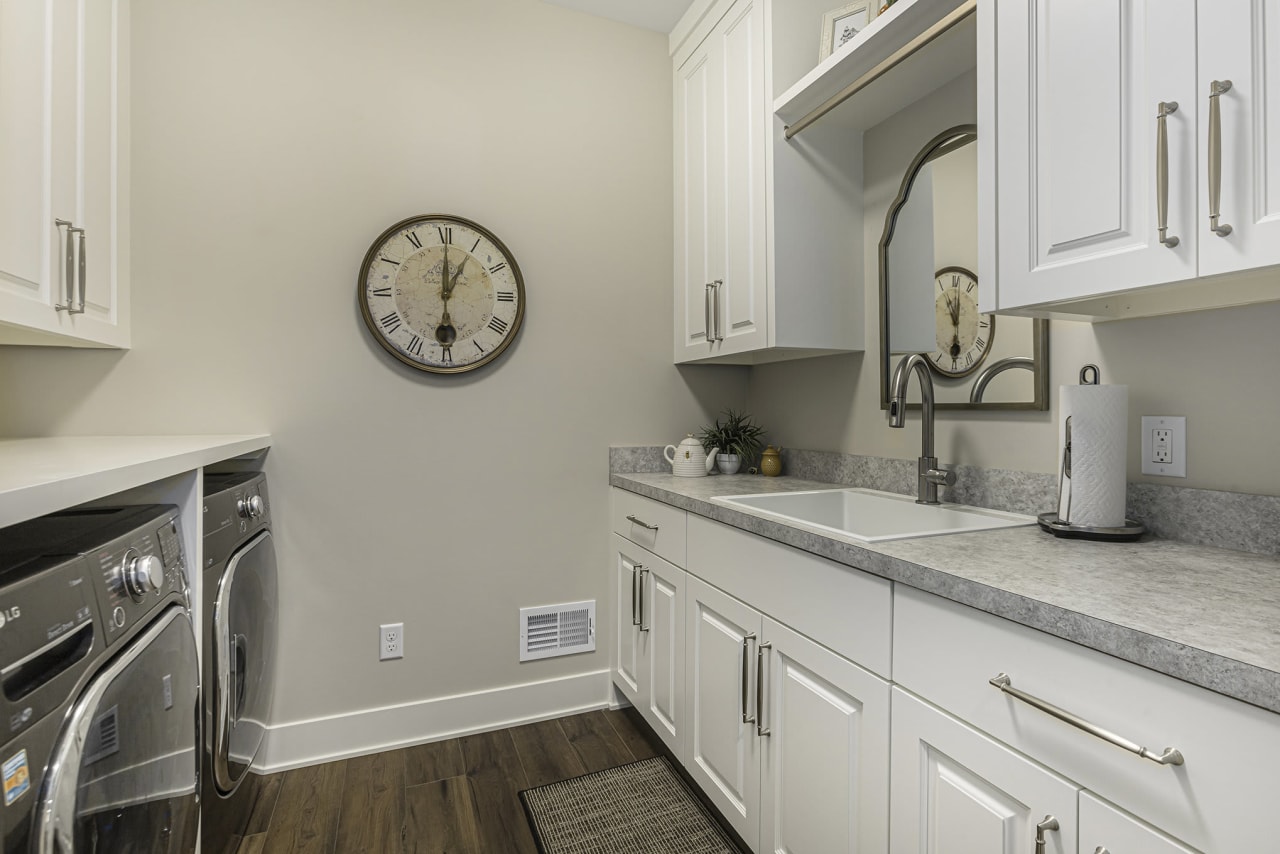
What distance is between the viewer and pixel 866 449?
6.72ft

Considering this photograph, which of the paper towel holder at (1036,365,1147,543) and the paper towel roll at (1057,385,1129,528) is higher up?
the paper towel roll at (1057,385,1129,528)

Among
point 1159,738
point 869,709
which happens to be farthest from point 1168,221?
point 869,709

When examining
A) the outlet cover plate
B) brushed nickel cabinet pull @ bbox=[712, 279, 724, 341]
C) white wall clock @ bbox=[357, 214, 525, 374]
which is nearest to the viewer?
the outlet cover plate

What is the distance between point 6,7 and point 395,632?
188 cm

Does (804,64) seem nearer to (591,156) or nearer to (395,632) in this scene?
(591,156)

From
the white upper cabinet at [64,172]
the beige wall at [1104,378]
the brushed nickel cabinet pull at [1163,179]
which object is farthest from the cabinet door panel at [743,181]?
the white upper cabinet at [64,172]

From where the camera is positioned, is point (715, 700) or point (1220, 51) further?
point (715, 700)

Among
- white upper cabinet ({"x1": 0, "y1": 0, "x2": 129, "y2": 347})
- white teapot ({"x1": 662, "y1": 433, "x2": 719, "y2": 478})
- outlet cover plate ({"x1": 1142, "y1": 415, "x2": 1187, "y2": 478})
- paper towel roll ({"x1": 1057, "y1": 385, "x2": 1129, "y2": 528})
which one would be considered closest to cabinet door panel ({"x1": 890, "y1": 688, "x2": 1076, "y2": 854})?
paper towel roll ({"x1": 1057, "y1": 385, "x2": 1129, "y2": 528})

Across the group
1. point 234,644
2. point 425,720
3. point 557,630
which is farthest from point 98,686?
point 557,630

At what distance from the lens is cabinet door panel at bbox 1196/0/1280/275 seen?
0.81 meters

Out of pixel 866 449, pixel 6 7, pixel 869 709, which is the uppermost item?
pixel 6 7

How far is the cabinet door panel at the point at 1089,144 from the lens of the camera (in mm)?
916

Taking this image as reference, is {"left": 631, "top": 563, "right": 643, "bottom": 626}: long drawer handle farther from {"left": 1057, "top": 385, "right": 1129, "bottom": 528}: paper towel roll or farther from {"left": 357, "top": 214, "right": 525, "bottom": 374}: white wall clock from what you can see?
{"left": 1057, "top": 385, "right": 1129, "bottom": 528}: paper towel roll

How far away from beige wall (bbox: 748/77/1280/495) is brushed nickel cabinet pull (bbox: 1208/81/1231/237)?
0.38 meters
